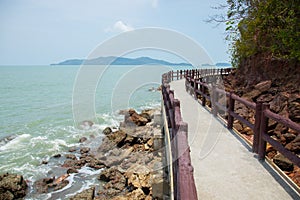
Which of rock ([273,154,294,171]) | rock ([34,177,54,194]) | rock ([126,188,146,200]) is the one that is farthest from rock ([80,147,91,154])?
rock ([273,154,294,171])

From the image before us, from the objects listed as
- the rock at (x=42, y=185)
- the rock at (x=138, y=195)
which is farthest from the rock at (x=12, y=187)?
the rock at (x=138, y=195)

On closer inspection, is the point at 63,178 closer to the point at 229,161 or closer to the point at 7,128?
the point at 229,161

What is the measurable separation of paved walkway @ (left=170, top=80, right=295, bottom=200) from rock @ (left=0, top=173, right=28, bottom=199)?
709 cm

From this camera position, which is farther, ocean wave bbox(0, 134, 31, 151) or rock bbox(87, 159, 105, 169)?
ocean wave bbox(0, 134, 31, 151)

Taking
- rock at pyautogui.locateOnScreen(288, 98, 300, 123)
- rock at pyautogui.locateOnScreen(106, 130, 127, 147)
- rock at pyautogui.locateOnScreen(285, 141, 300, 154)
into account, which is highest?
rock at pyautogui.locateOnScreen(288, 98, 300, 123)

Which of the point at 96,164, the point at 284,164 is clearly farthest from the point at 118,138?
the point at 284,164

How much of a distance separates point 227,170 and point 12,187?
8.39 metres

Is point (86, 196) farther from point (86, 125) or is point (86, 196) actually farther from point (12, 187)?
point (86, 125)

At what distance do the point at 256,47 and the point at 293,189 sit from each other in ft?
34.2

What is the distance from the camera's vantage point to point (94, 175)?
32.9ft

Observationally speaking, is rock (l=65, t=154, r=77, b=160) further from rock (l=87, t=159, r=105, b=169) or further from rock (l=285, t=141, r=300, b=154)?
rock (l=285, t=141, r=300, b=154)

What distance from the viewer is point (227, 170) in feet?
13.0

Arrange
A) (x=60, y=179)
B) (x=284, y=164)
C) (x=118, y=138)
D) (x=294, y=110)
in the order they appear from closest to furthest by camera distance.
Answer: (x=284, y=164), (x=294, y=110), (x=60, y=179), (x=118, y=138)

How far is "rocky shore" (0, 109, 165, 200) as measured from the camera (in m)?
7.44
